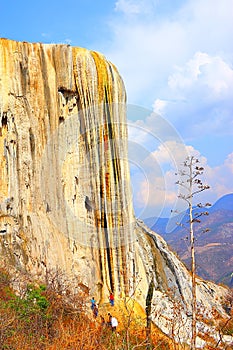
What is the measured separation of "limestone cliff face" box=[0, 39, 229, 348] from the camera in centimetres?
1504

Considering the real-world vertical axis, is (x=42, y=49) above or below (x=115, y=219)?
above

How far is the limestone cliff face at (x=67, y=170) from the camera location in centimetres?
1504

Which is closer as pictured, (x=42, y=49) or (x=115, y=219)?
(x=42, y=49)

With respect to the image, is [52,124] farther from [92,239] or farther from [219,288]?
[219,288]

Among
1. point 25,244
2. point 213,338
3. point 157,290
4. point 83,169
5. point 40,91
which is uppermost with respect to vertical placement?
point 40,91

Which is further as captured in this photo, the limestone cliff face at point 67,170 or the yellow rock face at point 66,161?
the yellow rock face at point 66,161

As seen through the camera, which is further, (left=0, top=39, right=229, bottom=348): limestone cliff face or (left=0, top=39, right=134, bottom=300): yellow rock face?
(left=0, top=39, right=134, bottom=300): yellow rock face

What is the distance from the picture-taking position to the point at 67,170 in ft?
59.4

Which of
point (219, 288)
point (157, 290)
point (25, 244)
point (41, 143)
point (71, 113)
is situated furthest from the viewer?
point (219, 288)

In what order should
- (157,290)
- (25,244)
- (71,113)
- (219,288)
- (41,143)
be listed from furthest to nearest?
(219,288) < (157,290) < (71,113) < (41,143) < (25,244)

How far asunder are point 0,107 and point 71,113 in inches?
165

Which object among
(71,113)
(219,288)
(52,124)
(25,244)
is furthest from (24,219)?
(219,288)

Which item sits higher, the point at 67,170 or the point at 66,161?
A: the point at 66,161

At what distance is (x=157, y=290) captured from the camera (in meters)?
23.0
